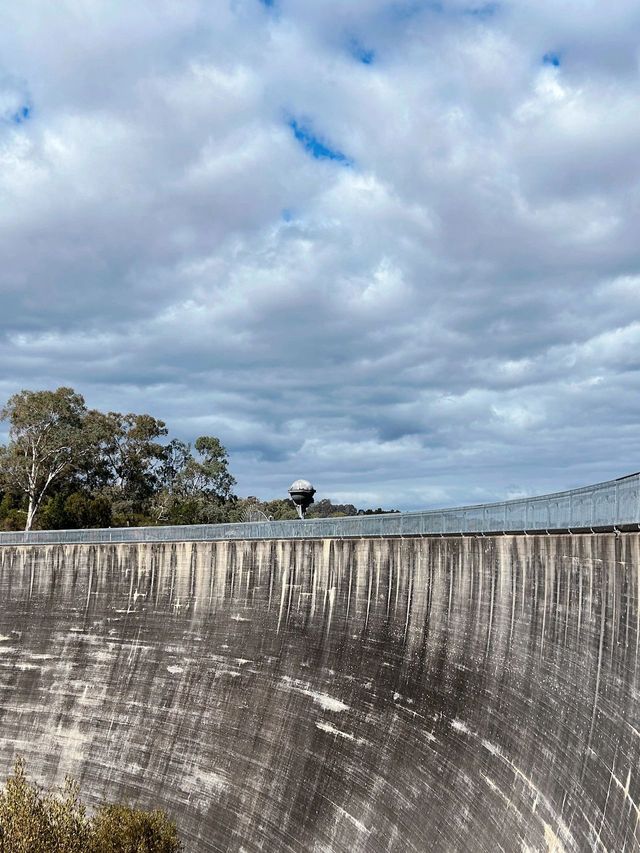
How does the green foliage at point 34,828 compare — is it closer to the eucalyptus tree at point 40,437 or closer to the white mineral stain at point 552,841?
the white mineral stain at point 552,841

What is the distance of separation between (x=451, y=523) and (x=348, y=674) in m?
7.34

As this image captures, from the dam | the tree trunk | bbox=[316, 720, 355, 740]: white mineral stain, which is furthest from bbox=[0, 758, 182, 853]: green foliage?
the tree trunk

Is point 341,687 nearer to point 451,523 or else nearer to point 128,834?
point 451,523

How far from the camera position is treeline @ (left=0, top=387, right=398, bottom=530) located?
75.1 m

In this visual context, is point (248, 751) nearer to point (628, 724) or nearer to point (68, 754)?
point (68, 754)

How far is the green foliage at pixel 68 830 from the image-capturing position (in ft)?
73.3

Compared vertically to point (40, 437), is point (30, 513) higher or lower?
lower

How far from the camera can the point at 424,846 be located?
2309 cm

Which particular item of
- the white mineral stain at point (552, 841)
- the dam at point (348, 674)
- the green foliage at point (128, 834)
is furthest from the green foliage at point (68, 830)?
the white mineral stain at point (552, 841)

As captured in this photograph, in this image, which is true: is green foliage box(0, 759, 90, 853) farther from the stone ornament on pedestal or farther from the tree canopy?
the tree canopy

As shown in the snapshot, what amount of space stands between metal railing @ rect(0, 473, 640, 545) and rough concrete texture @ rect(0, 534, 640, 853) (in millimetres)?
536

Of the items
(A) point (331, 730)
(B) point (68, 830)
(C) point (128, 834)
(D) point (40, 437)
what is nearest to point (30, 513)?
(D) point (40, 437)

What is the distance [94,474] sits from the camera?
310 ft

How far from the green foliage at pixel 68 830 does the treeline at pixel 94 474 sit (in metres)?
25.7
